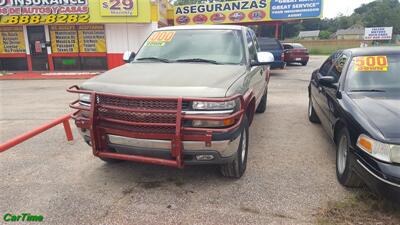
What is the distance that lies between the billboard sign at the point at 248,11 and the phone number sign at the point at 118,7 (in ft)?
23.2

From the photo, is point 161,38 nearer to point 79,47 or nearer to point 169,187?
point 169,187

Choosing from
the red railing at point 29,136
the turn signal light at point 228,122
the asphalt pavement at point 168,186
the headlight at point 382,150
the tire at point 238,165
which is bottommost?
the asphalt pavement at point 168,186

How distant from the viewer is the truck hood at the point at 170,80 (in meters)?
3.30

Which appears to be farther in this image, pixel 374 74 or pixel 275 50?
pixel 275 50

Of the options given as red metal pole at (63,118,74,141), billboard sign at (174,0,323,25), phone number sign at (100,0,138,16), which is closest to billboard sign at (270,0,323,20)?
billboard sign at (174,0,323,25)

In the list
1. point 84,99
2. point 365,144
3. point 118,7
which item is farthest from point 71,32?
point 365,144

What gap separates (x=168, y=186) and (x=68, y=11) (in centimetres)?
1476

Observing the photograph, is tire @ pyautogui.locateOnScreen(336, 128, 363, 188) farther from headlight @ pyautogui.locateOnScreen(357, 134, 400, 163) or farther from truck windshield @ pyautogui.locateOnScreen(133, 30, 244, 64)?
truck windshield @ pyautogui.locateOnScreen(133, 30, 244, 64)

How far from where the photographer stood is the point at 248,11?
21.5 m

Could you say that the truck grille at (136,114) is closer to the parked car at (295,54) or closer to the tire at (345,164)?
the tire at (345,164)

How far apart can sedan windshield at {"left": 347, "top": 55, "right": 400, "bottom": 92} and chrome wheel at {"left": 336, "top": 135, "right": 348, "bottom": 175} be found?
2.34 feet

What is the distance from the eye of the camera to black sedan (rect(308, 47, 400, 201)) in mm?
2922

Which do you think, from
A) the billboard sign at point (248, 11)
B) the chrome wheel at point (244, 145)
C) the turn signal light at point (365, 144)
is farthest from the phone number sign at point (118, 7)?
the turn signal light at point (365, 144)

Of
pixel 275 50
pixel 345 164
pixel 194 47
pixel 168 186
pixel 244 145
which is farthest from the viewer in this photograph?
pixel 275 50
